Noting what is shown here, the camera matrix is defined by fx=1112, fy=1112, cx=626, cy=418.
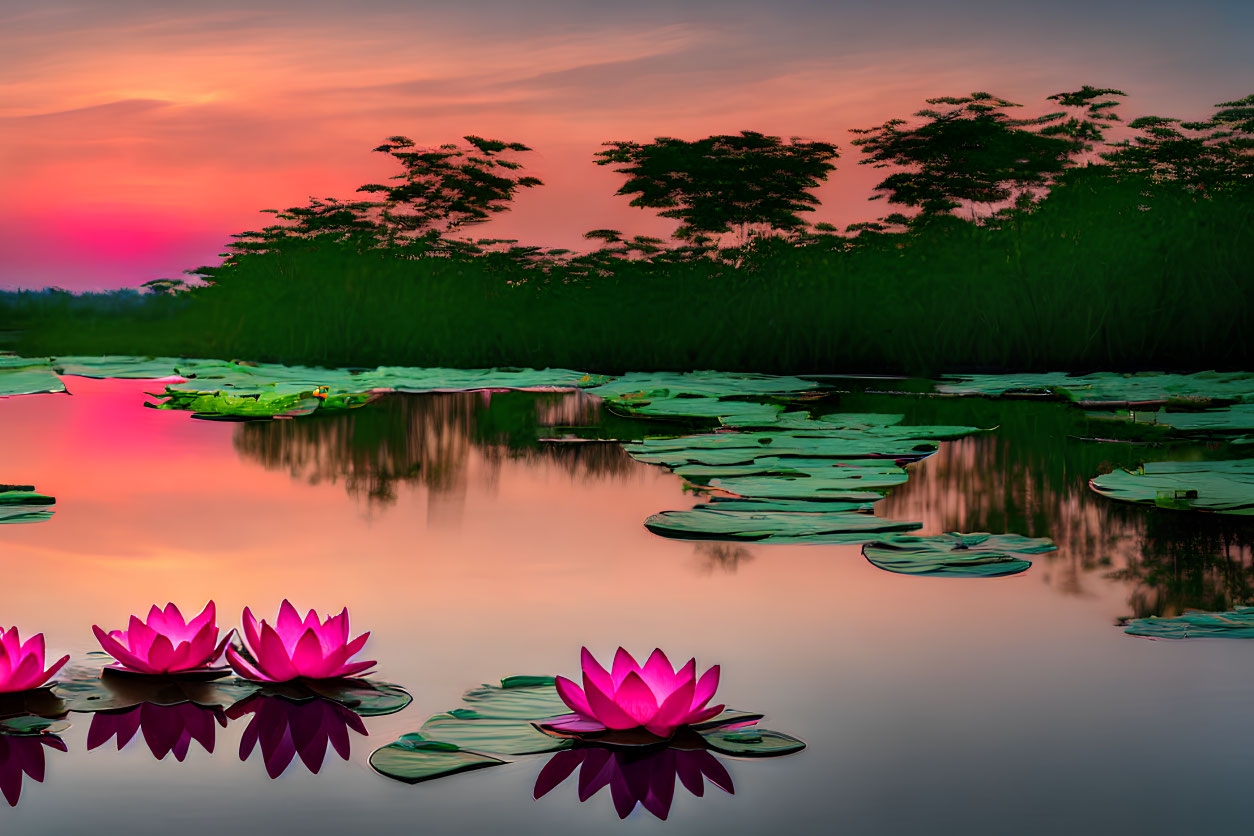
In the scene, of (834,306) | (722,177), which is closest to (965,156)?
(722,177)

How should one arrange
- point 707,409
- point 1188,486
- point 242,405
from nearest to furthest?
point 1188,486 → point 707,409 → point 242,405

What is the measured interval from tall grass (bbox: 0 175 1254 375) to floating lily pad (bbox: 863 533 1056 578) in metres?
6.11

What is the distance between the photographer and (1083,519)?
9.12 feet

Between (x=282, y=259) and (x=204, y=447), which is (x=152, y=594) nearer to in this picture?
(x=204, y=447)

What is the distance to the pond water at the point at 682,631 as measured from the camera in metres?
1.10

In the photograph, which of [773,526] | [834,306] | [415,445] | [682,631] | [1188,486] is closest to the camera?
[682,631]

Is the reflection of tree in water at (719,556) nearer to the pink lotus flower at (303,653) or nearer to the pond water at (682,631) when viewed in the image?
the pond water at (682,631)

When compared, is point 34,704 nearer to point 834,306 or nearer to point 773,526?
point 773,526

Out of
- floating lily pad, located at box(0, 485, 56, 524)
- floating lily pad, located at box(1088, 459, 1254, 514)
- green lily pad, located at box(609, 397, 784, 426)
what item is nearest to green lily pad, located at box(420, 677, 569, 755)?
floating lily pad, located at box(0, 485, 56, 524)

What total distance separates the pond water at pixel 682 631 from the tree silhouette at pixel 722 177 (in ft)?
54.1

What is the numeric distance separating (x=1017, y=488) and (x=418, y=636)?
2211 mm

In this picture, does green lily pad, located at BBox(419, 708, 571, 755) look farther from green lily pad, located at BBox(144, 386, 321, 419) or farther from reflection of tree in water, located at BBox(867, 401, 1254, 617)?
green lily pad, located at BBox(144, 386, 321, 419)

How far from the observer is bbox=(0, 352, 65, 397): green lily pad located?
659cm

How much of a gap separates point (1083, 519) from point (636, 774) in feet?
6.46
